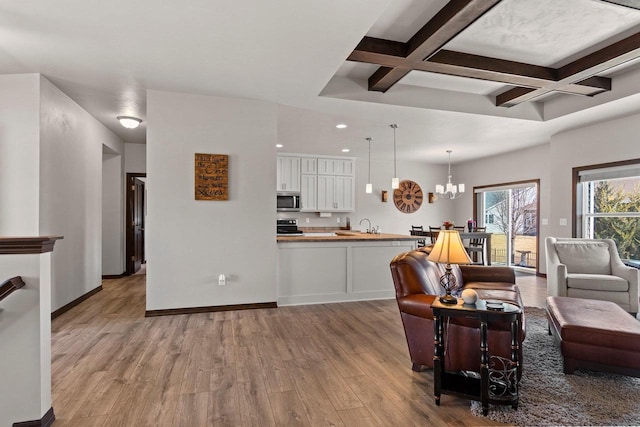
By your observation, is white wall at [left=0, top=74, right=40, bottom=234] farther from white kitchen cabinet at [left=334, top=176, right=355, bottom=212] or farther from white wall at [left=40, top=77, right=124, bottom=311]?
white kitchen cabinet at [left=334, top=176, right=355, bottom=212]

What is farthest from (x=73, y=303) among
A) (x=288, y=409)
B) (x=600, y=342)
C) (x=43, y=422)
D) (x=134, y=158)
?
(x=600, y=342)

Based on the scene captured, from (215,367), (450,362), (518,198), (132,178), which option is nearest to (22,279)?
(215,367)

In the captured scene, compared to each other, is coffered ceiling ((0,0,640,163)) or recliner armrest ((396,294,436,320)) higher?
coffered ceiling ((0,0,640,163))

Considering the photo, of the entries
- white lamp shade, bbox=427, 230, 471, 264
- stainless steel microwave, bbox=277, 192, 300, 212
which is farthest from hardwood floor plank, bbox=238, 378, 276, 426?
stainless steel microwave, bbox=277, 192, 300, 212

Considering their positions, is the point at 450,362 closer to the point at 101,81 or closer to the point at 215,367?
Answer: the point at 215,367

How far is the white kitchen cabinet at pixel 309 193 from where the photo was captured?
8039 millimetres

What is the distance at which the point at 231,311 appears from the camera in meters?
4.20

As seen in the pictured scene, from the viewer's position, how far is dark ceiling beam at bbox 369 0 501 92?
8.28 ft

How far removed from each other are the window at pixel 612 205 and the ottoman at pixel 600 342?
131 inches

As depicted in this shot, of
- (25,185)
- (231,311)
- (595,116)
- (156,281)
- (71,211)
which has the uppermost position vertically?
(595,116)

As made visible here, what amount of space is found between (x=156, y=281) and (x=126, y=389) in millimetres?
1841

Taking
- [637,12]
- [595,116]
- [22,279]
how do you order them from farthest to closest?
[595,116] → [637,12] → [22,279]

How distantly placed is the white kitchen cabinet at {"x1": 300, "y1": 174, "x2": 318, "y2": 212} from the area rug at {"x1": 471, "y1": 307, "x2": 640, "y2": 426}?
577 centimetres

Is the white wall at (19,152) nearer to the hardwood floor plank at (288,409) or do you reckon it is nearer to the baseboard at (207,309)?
the baseboard at (207,309)
